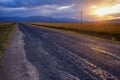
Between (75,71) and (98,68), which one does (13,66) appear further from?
(98,68)

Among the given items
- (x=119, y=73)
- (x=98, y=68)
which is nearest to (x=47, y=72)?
(x=98, y=68)

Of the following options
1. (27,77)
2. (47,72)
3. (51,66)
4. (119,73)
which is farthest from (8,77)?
(119,73)

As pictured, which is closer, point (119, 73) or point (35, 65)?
point (119, 73)

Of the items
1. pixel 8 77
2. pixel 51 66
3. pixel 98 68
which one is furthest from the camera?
pixel 51 66

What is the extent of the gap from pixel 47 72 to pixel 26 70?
1.20 m

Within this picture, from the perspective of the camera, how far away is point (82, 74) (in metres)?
8.04

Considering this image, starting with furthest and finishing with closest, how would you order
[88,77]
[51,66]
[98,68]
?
[51,66] → [98,68] → [88,77]

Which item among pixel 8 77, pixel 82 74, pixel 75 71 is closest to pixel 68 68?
pixel 75 71

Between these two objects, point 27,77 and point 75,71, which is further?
point 75,71

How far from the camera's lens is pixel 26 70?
30.5 feet

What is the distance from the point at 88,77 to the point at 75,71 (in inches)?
41.5

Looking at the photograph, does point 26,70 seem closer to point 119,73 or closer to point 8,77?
point 8,77

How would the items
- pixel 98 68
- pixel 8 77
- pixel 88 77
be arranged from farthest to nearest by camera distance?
pixel 98 68 → pixel 8 77 → pixel 88 77

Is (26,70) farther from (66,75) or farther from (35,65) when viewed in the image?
(66,75)
